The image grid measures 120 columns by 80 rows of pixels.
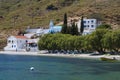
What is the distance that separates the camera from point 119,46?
138 meters

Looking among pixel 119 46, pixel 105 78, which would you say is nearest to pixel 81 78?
pixel 105 78

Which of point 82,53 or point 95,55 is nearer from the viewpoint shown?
point 95,55

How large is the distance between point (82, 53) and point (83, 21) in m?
45.5

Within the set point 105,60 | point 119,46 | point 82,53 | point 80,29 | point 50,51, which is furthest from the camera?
point 80,29

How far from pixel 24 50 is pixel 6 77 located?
4953 inches

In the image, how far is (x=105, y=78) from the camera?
225 feet

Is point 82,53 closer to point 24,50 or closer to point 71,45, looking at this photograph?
point 71,45

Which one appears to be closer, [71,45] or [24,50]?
[71,45]

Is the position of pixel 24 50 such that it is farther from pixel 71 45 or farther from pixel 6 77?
pixel 6 77

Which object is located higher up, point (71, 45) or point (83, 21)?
point (83, 21)

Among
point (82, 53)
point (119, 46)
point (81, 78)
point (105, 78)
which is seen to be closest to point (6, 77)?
point (81, 78)

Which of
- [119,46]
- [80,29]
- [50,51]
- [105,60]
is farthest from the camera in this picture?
[80,29]

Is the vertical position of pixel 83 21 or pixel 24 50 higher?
pixel 83 21

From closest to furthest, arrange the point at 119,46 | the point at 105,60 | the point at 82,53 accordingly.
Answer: the point at 105,60, the point at 119,46, the point at 82,53
